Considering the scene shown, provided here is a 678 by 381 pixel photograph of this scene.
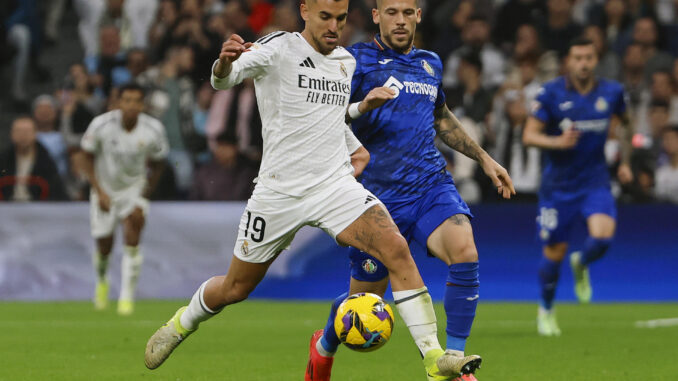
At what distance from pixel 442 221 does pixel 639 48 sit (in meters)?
11.4

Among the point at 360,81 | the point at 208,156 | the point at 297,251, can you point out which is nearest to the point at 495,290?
the point at 297,251

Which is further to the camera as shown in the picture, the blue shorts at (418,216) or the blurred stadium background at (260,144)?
the blurred stadium background at (260,144)

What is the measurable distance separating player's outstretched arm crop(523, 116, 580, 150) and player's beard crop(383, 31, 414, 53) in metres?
3.51

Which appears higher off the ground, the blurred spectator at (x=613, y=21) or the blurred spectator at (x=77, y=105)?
the blurred spectator at (x=613, y=21)

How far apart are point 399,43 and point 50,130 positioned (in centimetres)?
1096

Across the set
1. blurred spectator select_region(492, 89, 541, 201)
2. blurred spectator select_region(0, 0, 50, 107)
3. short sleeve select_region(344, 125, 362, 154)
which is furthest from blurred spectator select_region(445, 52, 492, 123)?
short sleeve select_region(344, 125, 362, 154)

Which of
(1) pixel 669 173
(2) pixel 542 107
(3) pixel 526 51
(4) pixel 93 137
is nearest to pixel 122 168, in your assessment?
(4) pixel 93 137

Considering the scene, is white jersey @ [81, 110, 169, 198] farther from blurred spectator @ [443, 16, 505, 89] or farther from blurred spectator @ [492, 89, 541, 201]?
blurred spectator @ [443, 16, 505, 89]

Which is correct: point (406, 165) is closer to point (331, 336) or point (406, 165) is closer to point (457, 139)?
point (457, 139)

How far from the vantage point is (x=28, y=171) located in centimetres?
1597

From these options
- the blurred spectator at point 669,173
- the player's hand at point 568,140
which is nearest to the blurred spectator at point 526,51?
the blurred spectator at point 669,173

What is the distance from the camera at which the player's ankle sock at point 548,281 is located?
10883 mm

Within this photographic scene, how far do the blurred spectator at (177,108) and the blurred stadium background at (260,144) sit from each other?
0.07 ft

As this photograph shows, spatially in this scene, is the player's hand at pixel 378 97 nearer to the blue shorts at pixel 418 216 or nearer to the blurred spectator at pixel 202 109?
the blue shorts at pixel 418 216
